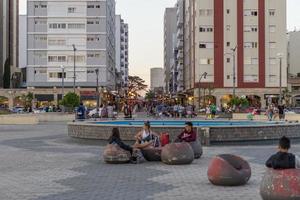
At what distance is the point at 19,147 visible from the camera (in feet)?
78.2

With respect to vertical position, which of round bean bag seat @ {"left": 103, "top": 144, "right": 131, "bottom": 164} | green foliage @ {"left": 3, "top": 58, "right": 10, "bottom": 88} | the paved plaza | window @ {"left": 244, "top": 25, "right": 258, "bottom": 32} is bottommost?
the paved plaza

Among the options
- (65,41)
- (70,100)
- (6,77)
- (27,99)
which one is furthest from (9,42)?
(70,100)

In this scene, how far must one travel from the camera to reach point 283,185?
32.1ft

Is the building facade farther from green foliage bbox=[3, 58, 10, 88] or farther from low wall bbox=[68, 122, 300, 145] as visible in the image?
low wall bbox=[68, 122, 300, 145]

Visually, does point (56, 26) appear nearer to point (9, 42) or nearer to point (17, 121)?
point (9, 42)

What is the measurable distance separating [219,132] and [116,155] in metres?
7.45

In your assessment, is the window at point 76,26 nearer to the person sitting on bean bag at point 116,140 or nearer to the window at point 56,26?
the window at point 56,26

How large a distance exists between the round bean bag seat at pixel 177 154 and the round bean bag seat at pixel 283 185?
22.2ft

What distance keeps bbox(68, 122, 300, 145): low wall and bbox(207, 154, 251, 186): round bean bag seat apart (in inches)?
392

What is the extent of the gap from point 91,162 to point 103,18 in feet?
264

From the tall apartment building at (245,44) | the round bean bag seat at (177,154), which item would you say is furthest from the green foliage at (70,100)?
the round bean bag seat at (177,154)

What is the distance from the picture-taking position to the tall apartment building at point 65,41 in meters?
95.3

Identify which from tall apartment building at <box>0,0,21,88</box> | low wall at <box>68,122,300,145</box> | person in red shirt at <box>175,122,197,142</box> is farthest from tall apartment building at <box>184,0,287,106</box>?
person in red shirt at <box>175,122,197,142</box>

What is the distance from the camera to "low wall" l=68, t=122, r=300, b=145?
77.0 feet
